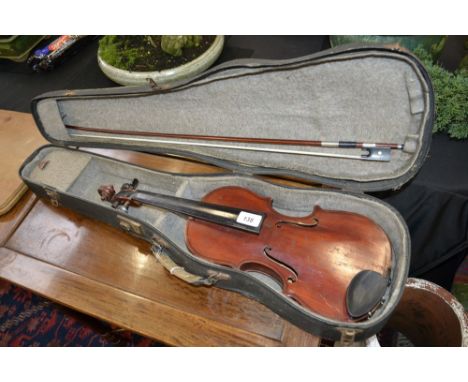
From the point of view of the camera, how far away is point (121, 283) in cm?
126

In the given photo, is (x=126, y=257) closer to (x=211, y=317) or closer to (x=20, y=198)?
(x=211, y=317)

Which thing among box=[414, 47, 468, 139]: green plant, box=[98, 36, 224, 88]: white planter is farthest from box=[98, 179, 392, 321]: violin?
box=[98, 36, 224, 88]: white planter

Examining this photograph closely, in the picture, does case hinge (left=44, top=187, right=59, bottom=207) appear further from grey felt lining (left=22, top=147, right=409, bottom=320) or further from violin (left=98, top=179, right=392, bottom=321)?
violin (left=98, top=179, right=392, bottom=321)

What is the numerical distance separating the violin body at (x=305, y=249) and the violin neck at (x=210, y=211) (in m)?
0.05

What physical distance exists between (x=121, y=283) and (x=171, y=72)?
41.3 inches

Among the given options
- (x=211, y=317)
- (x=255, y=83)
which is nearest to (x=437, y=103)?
(x=255, y=83)

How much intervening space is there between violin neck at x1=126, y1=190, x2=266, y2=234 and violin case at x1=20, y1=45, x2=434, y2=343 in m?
0.08

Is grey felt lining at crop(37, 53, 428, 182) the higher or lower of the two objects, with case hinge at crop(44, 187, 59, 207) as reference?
higher

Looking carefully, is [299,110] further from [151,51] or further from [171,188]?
[151,51]

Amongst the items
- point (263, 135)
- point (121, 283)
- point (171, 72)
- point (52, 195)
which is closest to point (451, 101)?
point (263, 135)

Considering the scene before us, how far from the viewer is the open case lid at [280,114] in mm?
995

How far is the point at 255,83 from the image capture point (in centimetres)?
112

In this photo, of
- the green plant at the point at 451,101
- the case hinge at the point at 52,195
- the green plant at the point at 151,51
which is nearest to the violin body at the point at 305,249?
the green plant at the point at 451,101

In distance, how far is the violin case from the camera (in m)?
0.99
